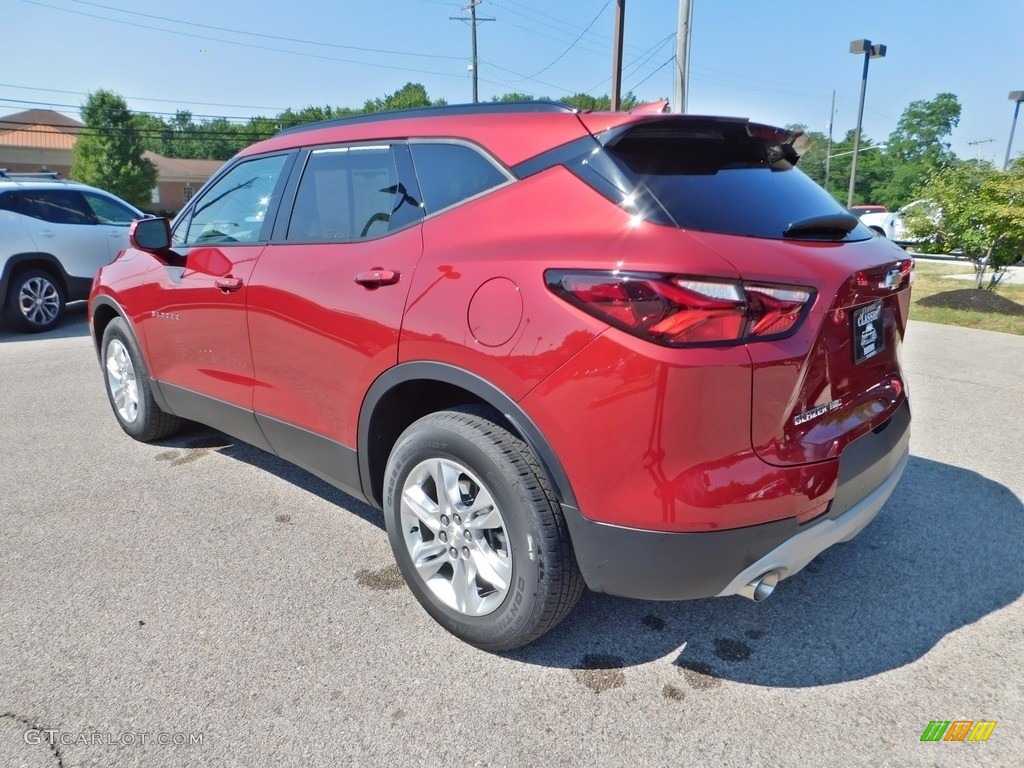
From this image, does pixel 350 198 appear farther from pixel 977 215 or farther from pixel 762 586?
pixel 977 215

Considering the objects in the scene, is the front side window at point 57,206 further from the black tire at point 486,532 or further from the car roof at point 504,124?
the black tire at point 486,532

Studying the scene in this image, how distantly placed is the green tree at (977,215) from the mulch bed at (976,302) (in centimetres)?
44

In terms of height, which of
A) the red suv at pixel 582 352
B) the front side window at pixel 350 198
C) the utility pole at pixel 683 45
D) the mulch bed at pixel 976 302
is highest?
the utility pole at pixel 683 45

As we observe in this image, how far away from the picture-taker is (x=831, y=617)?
2.71 meters

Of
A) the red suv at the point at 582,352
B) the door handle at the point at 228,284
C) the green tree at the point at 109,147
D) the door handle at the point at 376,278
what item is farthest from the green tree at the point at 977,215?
the green tree at the point at 109,147

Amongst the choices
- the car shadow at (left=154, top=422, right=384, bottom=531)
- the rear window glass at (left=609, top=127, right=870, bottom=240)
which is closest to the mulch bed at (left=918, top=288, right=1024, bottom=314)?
the rear window glass at (left=609, top=127, right=870, bottom=240)

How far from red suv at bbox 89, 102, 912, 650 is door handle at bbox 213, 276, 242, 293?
250mm

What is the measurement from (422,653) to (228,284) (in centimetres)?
196

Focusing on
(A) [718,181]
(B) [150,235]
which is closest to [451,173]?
(A) [718,181]

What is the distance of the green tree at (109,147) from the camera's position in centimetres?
5078

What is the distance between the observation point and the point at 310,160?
324cm

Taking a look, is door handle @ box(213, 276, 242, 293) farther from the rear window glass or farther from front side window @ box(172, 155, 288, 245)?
the rear window glass

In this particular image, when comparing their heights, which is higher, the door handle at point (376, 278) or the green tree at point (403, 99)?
the green tree at point (403, 99)

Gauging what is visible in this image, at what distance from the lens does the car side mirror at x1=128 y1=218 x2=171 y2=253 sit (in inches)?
151
